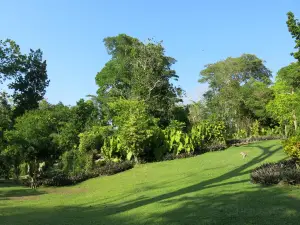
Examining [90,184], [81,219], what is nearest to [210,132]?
[90,184]

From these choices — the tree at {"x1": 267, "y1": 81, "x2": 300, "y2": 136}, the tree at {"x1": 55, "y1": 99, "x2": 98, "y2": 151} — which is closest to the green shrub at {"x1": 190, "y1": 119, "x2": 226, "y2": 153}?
the tree at {"x1": 267, "y1": 81, "x2": 300, "y2": 136}

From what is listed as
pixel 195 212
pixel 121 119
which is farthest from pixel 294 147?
pixel 121 119

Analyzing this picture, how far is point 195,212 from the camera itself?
6.48 meters

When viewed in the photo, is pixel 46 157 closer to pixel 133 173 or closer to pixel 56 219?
pixel 133 173

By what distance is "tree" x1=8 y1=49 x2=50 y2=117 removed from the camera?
34062mm

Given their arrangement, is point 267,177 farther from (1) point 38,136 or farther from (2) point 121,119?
(1) point 38,136

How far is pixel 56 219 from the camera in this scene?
286 inches

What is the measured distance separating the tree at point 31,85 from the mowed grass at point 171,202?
22.2 metres

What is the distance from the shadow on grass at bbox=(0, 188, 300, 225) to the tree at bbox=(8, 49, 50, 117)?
27.3 meters

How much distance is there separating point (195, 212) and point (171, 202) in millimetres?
1309

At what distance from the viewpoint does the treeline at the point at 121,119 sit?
1688 cm

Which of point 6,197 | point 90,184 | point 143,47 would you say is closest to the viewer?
point 6,197

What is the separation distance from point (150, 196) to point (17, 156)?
468 inches

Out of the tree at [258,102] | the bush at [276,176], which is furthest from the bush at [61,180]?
the tree at [258,102]
